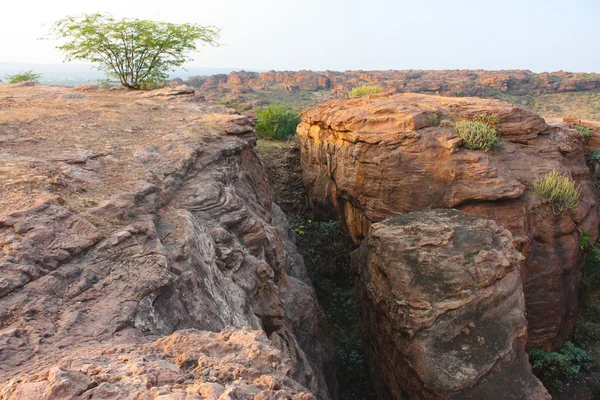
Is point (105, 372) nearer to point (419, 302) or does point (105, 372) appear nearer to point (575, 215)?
point (419, 302)

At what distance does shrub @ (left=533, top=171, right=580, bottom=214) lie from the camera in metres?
6.73

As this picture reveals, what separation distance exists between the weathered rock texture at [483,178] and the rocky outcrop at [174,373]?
19.0ft

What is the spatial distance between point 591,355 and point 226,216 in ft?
24.6

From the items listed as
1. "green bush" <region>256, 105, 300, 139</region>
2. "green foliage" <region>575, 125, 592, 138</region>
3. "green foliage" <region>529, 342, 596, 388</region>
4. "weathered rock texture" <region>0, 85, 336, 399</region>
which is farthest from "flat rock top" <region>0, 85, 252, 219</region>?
"green foliage" <region>575, 125, 592, 138</region>

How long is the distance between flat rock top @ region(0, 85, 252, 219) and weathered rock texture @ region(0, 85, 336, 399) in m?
0.02

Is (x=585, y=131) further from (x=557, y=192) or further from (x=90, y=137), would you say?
(x=90, y=137)

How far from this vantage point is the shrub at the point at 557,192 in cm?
673

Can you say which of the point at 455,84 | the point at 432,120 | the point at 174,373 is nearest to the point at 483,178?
the point at 432,120

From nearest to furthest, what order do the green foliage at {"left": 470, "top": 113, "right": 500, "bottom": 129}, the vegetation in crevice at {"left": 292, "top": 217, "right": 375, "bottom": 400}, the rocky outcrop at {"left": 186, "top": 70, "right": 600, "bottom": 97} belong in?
the vegetation in crevice at {"left": 292, "top": 217, "right": 375, "bottom": 400} → the green foliage at {"left": 470, "top": 113, "right": 500, "bottom": 129} → the rocky outcrop at {"left": 186, "top": 70, "right": 600, "bottom": 97}

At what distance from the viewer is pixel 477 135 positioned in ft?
23.5

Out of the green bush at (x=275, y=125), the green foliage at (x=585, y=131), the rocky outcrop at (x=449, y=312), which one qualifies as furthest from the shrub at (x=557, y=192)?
the green bush at (x=275, y=125)

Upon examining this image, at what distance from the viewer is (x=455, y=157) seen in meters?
7.12

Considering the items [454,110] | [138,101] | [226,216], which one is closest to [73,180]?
[226,216]

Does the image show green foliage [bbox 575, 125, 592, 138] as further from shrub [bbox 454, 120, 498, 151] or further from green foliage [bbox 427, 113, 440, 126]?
green foliage [bbox 427, 113, 440, 126]
